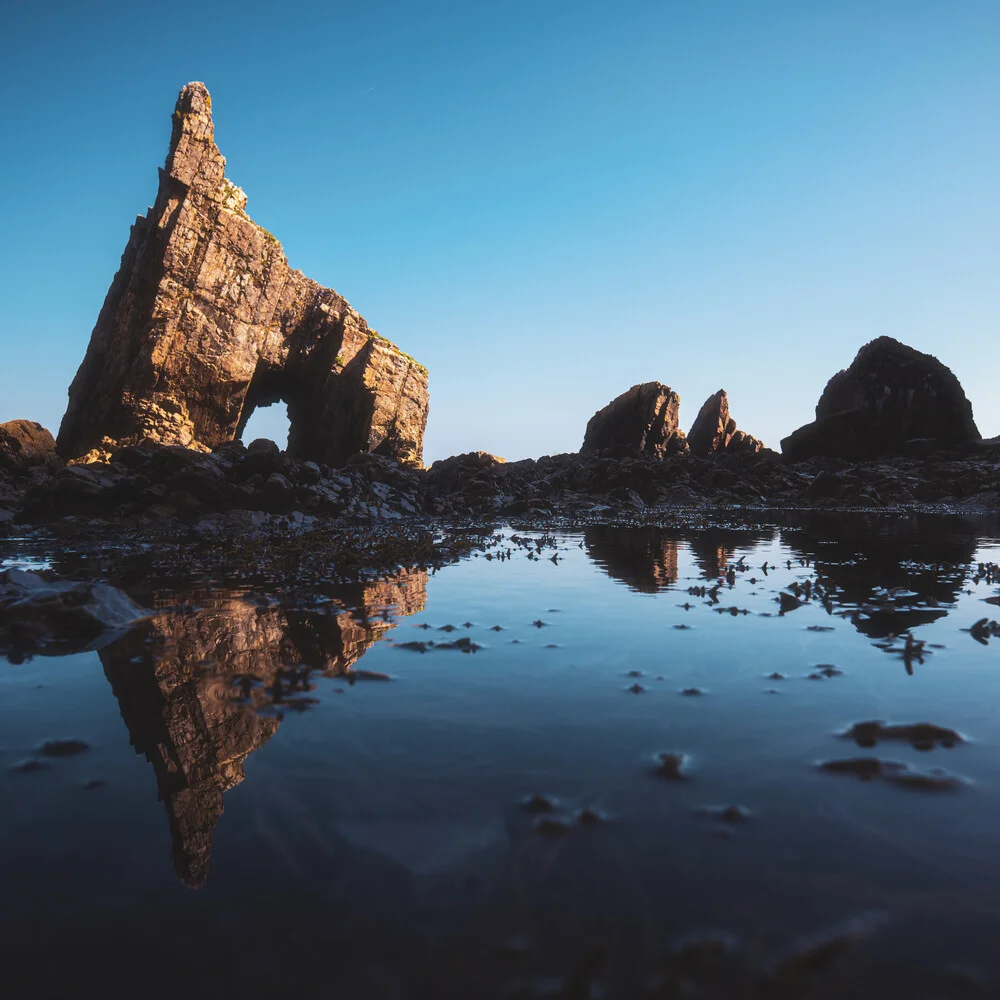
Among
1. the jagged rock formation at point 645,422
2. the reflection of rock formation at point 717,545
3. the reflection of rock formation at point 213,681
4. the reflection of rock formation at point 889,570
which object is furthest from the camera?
the jagged rock formation at point 645,422

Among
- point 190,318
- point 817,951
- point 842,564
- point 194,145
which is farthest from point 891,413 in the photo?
point 817,951

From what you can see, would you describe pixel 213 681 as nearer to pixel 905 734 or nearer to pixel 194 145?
pixel 905 734

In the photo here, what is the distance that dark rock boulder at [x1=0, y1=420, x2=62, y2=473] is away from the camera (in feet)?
110

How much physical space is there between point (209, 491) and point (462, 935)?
20.9m

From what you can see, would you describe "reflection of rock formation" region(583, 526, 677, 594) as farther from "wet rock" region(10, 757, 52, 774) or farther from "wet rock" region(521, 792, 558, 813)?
"wet rock" region(10, 757, 52, 774)

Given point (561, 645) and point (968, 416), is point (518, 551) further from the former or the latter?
point (968, 416)

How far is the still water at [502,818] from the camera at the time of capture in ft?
5.52

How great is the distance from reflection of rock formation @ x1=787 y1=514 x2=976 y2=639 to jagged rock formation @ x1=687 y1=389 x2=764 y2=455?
54.9 m

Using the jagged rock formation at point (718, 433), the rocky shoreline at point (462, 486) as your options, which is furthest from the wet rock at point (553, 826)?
the jagged rock formation at point (718, 433)

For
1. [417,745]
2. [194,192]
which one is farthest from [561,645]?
[194,192]

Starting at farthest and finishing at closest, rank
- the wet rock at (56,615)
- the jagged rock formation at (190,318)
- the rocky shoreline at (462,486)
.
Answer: the jagged rock formation at (190,318)
the rocky shoreline at (462,486)
the wet rock at (56,615)

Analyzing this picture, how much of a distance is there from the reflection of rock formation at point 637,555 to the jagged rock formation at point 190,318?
34.2 meters

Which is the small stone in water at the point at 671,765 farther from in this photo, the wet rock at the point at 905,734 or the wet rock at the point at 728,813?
the wet rock at the point at 905,734

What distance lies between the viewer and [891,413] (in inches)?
2169
